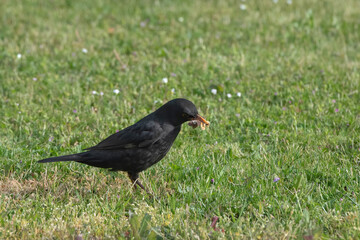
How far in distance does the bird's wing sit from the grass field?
40 centimetres

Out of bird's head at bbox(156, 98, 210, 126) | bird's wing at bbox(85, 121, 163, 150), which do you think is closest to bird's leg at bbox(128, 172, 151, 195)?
bird's wing at bbox(85, 121, 163, 150)

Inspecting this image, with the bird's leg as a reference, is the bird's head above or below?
above

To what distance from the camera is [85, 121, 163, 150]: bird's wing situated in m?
4.65

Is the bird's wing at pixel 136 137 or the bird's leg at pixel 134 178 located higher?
the bird's wing at pixel 136 137

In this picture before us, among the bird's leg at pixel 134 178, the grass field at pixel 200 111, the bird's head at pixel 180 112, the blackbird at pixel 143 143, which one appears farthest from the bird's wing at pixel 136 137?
the grass field at pixel 200 111

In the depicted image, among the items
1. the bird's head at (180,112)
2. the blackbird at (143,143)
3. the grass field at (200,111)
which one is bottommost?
the grass field at (200,111)

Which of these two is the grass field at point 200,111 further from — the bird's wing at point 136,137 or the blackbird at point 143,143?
the bird's wing at point 136,137

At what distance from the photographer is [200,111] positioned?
264 inches

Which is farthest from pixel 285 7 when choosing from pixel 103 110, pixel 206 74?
pixel 103 110

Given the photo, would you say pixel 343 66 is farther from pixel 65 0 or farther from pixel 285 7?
pixel 65 0

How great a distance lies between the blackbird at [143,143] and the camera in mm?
4676

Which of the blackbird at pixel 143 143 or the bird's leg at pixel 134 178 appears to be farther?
the bird's leg at pixel 134 178

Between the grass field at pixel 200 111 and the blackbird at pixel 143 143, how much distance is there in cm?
27

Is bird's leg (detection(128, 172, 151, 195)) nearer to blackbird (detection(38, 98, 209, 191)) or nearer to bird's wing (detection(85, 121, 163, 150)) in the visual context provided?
blackbird (detection(38, 98, 209, 191))
